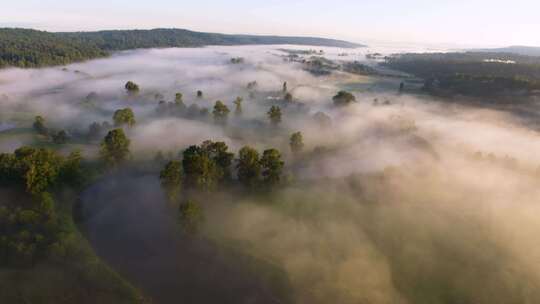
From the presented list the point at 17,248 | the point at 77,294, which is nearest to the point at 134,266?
the point at 77,294

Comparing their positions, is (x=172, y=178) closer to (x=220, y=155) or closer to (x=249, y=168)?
(x=220, y=155)

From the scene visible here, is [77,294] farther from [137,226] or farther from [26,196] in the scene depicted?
[26,196]

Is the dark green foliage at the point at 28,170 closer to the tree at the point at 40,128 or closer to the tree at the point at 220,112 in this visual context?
the tree at the point at 40,128

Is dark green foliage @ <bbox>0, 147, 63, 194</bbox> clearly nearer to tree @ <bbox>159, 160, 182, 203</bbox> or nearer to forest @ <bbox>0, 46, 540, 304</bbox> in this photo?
forest @ <bbox>0, 46, 540, 304</bbox>

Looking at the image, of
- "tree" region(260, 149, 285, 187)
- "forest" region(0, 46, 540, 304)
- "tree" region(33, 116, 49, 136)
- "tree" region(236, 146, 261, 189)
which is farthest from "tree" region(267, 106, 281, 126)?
"tree" region(33, 116, 49, 136)

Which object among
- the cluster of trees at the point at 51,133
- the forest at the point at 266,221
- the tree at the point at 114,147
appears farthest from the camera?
the cluster of trees at the point at 51,133

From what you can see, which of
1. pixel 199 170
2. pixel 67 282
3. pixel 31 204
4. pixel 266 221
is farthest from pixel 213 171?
pixel 31 204

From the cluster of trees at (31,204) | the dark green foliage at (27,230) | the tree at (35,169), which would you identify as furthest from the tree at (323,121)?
the dark green foliage at (27,230)
